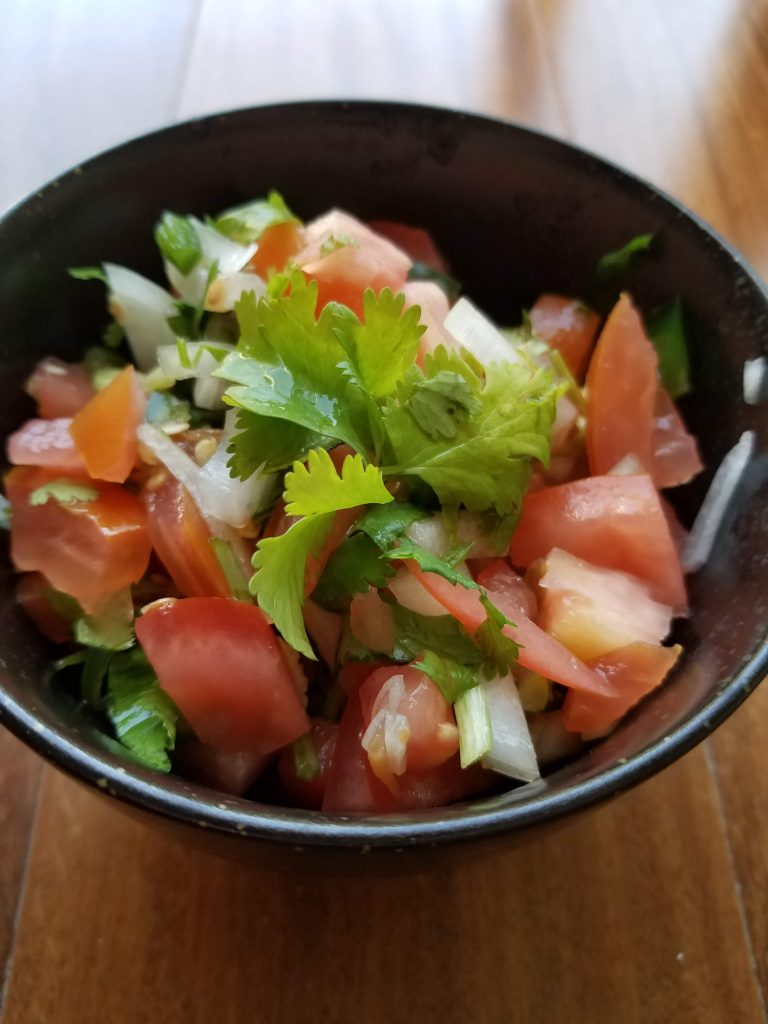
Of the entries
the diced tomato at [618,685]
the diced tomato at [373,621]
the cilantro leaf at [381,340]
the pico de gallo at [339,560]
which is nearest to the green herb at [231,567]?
the pico de gallo at [339,560]

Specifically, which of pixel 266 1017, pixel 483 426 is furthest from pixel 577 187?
pixel 266 1017

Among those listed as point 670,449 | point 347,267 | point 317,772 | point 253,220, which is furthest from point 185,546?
point 670,449

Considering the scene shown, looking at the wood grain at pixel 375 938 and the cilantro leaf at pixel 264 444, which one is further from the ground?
the cilantro leaf at pixel 264 444

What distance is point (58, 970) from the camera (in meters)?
0.92

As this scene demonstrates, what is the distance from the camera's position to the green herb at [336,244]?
1.06 metres

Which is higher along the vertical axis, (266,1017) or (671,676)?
(671,676)

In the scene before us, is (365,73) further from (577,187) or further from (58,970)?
(58,970)

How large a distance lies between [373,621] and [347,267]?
42 centimetres

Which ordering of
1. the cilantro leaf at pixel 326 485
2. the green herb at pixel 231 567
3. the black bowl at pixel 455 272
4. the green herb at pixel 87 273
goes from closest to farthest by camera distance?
1. the black bowl at pixel 455 272
2. the cilantro leaf at pixel 326 485
3. the green herb at pixel 231 567
4. the green herb at pixel 87 273

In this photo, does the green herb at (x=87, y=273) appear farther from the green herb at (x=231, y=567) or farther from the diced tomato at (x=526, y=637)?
the diced tomato at (x=526, y=637)

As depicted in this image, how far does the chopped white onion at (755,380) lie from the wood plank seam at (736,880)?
44cm

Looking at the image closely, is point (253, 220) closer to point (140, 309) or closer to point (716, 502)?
point (140, 309)

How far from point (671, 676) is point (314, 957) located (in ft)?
1.56

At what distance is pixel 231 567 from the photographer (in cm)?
92
